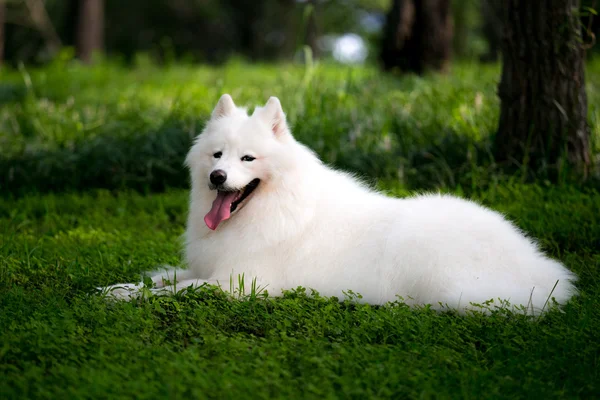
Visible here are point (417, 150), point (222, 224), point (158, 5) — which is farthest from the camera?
point (158, 5)

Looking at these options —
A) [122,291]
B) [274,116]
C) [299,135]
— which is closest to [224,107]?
[274,116]

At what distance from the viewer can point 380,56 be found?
12383 millimetres

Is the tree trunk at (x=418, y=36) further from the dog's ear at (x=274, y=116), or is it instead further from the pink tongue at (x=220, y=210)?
the pink tongue at (x=220, y=210)

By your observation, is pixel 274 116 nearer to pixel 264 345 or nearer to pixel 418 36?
pixel 264 345

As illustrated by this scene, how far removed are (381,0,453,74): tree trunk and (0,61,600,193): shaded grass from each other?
2.82 metres

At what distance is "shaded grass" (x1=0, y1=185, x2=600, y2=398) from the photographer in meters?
2.93

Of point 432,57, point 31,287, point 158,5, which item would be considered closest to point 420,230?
point 31,287

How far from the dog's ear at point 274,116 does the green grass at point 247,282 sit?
1.03 m

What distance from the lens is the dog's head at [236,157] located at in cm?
406

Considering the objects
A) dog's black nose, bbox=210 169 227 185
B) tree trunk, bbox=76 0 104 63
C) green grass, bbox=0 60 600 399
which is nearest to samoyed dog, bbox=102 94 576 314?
dog's black nose, bbox=210 169 227 185

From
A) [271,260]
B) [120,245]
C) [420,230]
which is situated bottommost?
[120,245]

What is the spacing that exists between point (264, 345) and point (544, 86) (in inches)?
157

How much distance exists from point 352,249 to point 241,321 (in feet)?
2.84

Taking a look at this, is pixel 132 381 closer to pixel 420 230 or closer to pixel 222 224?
pixel 222 224
